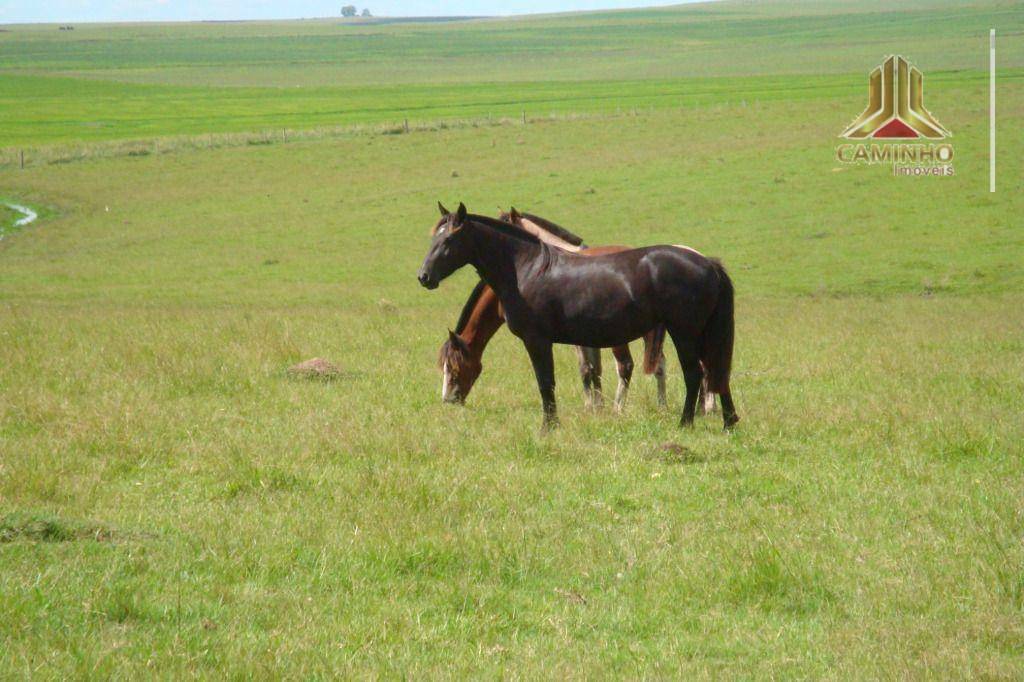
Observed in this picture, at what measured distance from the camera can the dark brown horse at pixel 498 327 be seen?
11062 mm

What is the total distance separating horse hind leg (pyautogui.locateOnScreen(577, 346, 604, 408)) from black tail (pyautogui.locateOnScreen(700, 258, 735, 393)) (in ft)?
4.82

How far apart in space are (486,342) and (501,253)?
1389 millimetres

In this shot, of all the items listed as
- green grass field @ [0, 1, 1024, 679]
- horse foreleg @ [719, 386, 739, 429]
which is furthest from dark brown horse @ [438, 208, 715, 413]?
horse foreleg @ [719, 386, 739, 429]

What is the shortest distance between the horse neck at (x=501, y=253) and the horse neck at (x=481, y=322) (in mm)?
1250

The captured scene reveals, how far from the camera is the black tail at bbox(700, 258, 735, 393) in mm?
9773

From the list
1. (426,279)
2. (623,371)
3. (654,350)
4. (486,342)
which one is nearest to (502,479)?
(426,279)

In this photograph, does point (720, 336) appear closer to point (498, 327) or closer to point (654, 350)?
point (654, 350)

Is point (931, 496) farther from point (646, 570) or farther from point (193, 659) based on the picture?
point (193, 659)

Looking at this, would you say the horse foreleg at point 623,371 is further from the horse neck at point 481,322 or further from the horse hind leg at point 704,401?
the horse neck at point 481,322

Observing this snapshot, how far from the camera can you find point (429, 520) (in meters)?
6.84

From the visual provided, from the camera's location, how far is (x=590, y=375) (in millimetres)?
11422

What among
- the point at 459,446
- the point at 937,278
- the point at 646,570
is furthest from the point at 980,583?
the point at 937,278

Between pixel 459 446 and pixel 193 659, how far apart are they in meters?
4.40

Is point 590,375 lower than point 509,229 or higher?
lower
